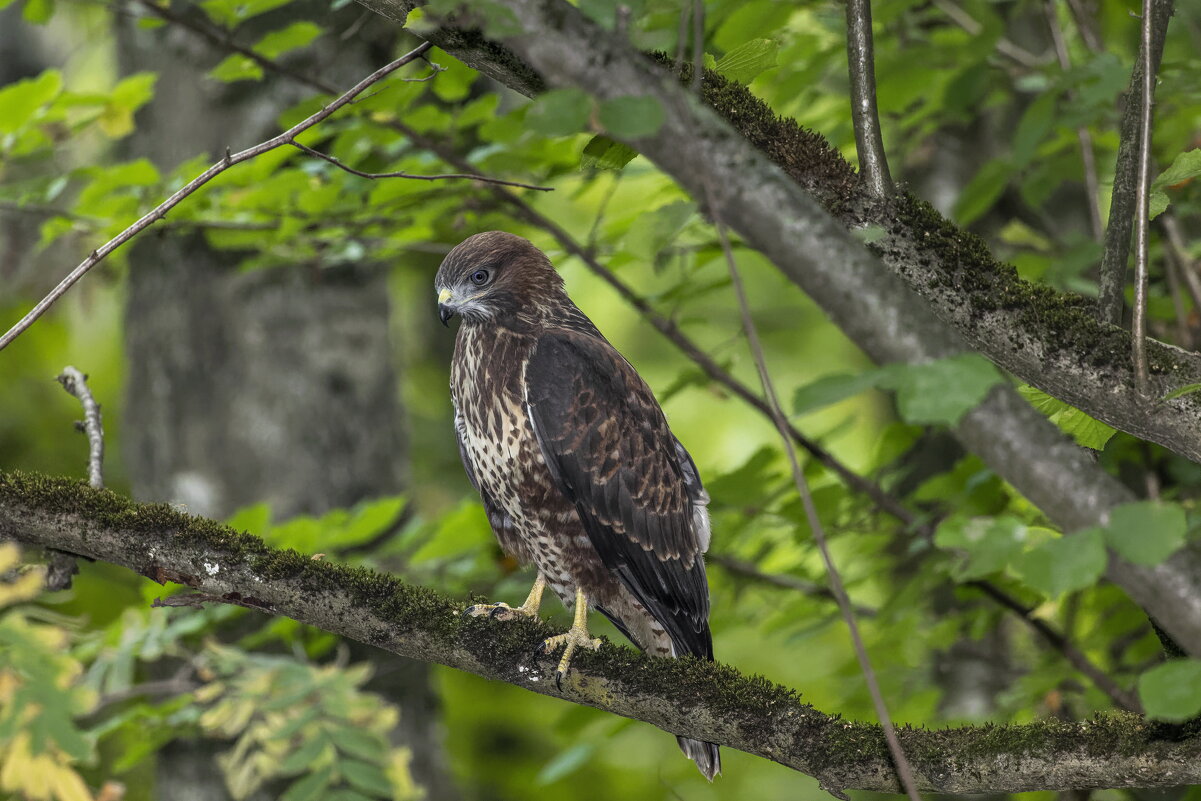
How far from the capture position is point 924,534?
402 cm

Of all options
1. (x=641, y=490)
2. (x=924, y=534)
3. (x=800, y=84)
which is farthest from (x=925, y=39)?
(x=641, y=490)

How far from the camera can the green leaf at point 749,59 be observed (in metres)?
2.35

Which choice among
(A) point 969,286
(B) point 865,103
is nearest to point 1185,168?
(A) point 969,286

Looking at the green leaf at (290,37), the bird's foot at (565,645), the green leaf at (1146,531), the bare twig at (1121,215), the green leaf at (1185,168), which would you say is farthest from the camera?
the green leaf at (290,37)

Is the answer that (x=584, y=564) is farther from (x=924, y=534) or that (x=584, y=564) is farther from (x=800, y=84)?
(x=800, y=84)

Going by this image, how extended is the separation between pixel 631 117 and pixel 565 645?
5.54ft

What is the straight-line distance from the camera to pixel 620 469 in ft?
11.0

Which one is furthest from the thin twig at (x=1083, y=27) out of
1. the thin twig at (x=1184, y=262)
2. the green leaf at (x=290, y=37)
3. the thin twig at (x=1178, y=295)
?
the green leaf at (x=290, y=37)

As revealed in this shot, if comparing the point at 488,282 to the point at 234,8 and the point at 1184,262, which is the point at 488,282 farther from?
the point at 1184,262

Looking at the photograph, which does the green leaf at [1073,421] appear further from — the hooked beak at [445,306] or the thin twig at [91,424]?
the thin twig at [91,424]

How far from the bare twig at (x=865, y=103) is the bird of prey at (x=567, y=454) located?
118cm

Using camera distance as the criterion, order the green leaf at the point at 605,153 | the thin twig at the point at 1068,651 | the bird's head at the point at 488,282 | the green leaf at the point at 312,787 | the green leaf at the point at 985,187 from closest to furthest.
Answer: the green leaf at the point at 605,153 → the green leaf at the point at 312,787 → the bird's head at the point at 488,282 → the thin twig at the point at 1068,651 → the green leaf at the point at 985,187

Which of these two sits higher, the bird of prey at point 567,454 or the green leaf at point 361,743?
the bird of prey at point 567,454

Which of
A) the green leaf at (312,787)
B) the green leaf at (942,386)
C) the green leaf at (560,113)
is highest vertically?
the green leaf at (560,113)
